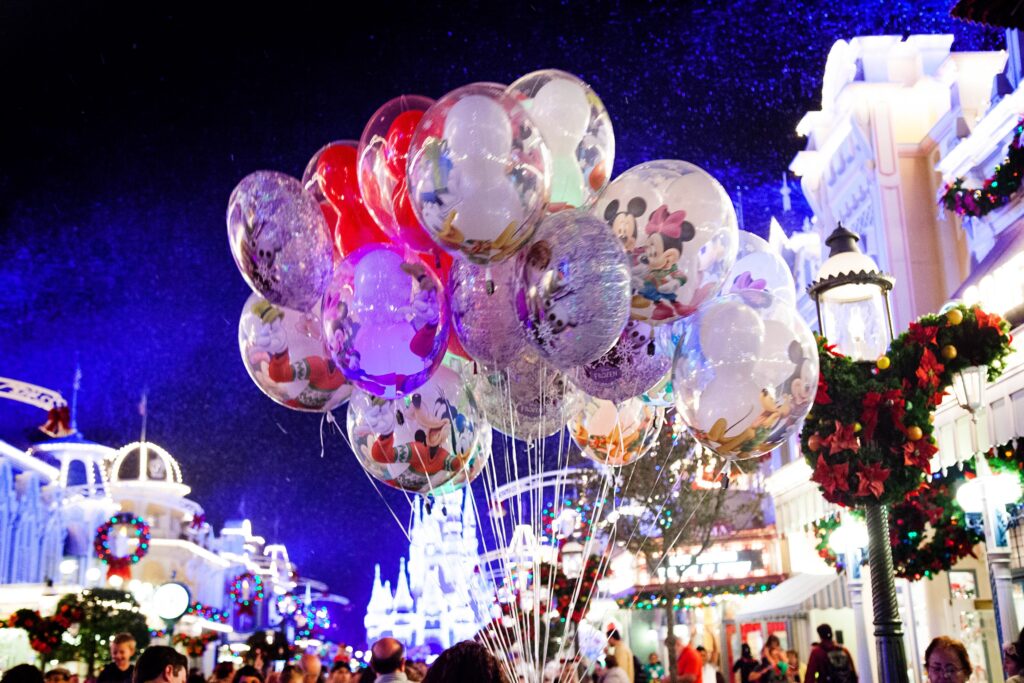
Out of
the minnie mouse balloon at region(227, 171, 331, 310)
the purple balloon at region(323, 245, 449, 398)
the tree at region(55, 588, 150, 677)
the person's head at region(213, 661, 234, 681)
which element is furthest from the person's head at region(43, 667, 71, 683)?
the tree at region(55, 588, 150, 677)

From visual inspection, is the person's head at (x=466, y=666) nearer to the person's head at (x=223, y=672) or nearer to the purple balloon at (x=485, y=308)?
the purple balloon at (x=485, y=308)

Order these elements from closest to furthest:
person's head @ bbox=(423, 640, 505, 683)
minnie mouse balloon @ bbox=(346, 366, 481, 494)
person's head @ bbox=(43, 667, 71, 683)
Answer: person's head @ bbox=(423, 640, 505, 683), minnie mouse balloon @ bbox=(346, 366, 481, 494), person's head @ bbox=(43, 667, 71, 683)

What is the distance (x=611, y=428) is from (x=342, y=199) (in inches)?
98.3

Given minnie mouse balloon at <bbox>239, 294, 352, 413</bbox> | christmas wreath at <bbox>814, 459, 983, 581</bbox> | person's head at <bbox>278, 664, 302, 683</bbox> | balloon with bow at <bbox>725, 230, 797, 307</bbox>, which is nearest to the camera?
minnie mouse balloon at <bbox>239, 294, 352, 413</bbox>

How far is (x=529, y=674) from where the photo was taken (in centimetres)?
646

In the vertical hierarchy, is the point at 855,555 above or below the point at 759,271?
below

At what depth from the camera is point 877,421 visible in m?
7.20

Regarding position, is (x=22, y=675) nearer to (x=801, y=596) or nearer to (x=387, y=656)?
(x=387, y=656)

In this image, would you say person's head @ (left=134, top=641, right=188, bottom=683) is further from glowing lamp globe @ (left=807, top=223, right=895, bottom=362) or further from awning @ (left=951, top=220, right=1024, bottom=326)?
awning @ (left=951, top=220, right=1024, bottom=326)

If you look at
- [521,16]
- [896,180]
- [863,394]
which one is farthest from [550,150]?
[896,180]

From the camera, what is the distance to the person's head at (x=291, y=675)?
8.62 meters

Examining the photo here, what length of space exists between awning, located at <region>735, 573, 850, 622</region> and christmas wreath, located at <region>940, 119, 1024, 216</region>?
9.67 meters

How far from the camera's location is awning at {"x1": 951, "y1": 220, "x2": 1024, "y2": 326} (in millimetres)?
11867

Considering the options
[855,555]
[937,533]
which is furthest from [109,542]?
[937,533]
